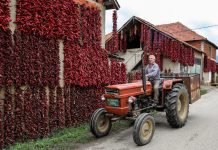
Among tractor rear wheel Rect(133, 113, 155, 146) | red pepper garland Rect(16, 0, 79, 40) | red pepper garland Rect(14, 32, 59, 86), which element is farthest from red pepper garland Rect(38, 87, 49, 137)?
tractor rear wheel Rect(133, 113, 155, 146)

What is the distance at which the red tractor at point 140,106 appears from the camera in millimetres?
6848

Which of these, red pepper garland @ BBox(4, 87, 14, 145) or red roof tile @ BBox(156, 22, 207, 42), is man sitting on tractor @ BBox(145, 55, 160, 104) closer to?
red pepper garland @ BBox(4, 87, 14, 145)

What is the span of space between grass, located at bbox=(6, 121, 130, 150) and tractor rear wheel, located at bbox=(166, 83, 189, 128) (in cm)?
147

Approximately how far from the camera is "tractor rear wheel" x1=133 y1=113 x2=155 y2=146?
6.48 m

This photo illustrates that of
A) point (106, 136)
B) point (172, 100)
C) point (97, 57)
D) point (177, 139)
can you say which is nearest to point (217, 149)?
point (177, 139)

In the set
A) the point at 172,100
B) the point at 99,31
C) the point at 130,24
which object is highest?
the point at 130,24

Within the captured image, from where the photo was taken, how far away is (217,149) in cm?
625

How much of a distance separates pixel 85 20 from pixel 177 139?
4776mm

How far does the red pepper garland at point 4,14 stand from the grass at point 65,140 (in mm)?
2772

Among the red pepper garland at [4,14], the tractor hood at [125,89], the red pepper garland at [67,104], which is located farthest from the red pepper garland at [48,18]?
the tractor hood at [125,89]

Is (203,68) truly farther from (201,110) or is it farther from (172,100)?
(172,100)

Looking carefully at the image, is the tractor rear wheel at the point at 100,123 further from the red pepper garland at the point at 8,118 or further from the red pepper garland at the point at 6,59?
the red pepper garland at the point at 6,59

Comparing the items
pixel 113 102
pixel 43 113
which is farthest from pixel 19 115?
pixel 113 102

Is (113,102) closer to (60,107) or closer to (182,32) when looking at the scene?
(60,107)
